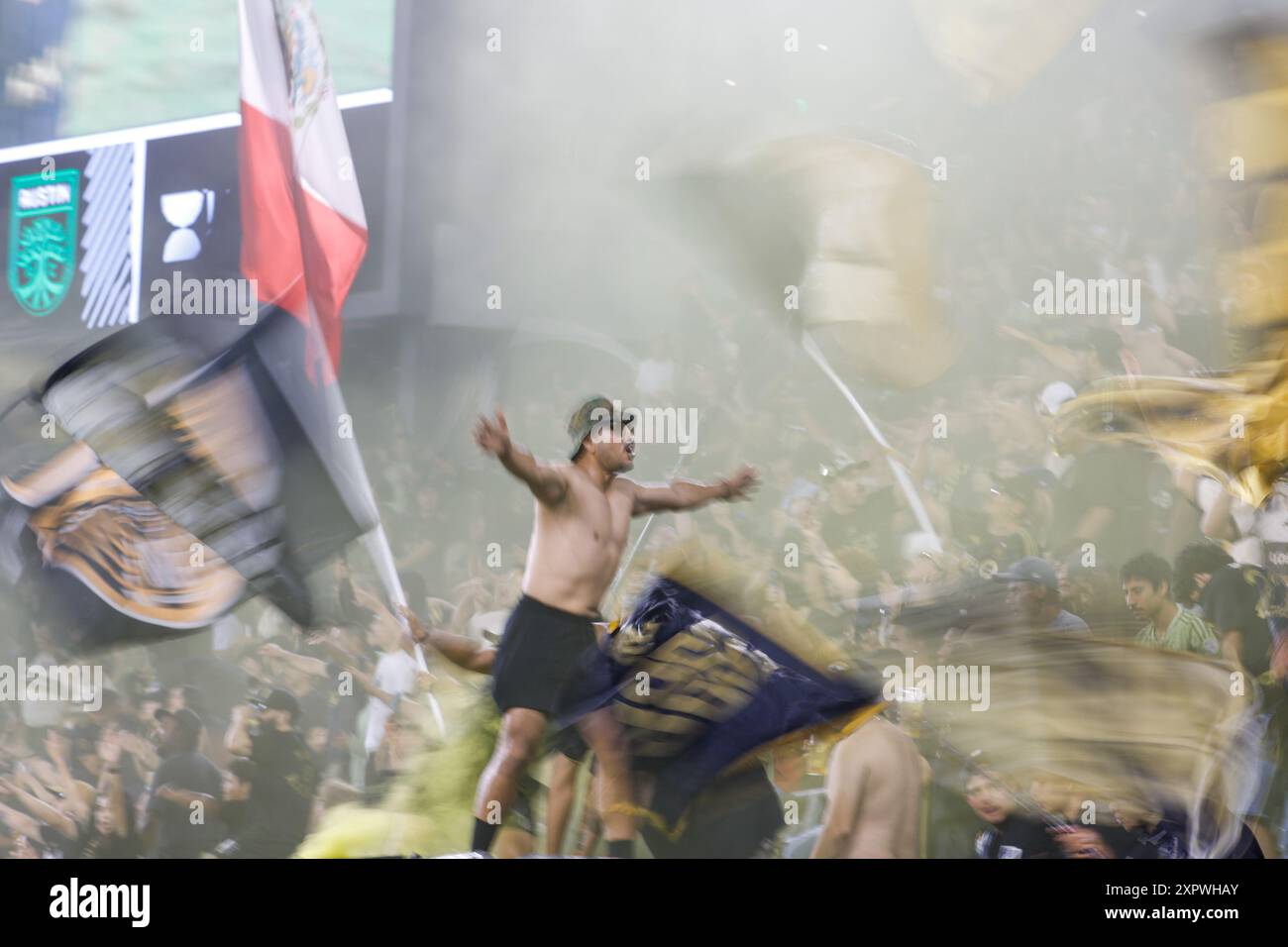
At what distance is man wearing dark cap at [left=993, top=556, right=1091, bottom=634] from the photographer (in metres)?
4.43

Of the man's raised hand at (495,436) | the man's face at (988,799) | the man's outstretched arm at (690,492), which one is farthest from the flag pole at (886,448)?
the man's raised hand at (495,436)

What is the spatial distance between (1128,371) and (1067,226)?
0.60m

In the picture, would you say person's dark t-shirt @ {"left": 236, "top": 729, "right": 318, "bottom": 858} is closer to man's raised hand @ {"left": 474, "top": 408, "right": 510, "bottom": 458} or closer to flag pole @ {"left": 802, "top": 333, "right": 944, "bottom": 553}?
man's raised hand @ {"left": 474, "top": 408, "right": 510, "bottom": 458}

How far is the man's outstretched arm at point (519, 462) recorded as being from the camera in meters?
4.46

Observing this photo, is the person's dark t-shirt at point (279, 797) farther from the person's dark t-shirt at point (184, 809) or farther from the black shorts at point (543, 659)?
the black shorts at point (543, 659)

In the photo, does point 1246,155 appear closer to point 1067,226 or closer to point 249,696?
point 1067,226

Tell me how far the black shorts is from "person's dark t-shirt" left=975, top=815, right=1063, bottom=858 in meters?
1.61

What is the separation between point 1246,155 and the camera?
14.9 ft

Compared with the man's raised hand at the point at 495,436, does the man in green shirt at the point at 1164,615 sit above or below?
below

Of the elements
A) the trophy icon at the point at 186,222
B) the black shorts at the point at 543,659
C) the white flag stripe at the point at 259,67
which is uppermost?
the white flag stripe at the point at 259,67

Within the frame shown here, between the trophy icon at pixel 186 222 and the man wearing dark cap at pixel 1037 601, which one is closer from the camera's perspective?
the man wearing dark cap at pixel 1037 601

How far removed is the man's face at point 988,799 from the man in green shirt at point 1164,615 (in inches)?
32.1

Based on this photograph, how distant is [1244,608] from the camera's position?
14.6 feet
